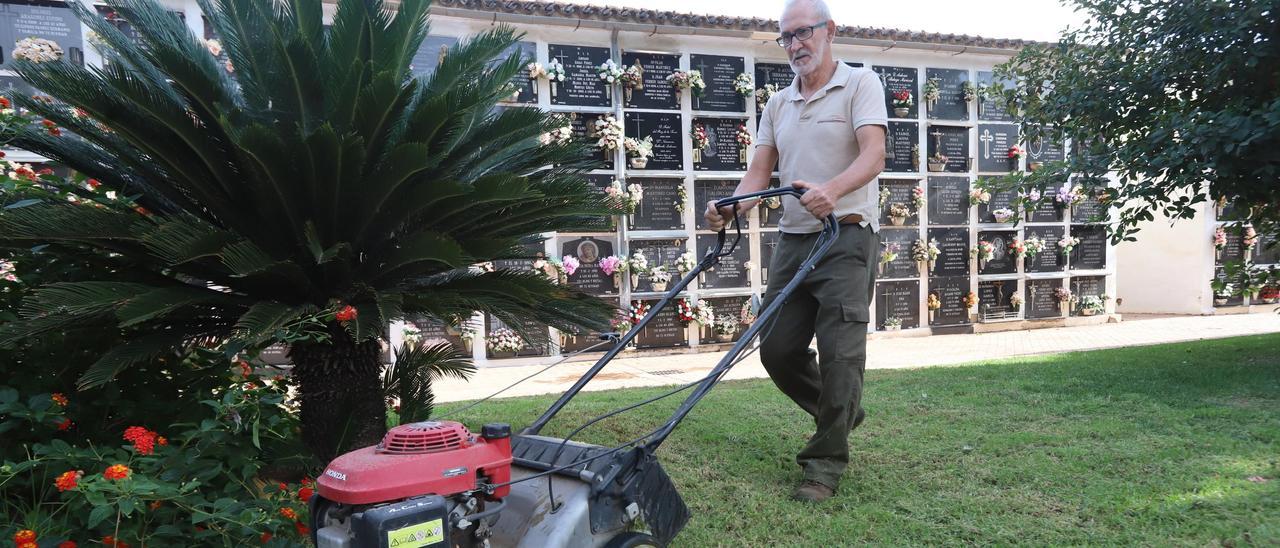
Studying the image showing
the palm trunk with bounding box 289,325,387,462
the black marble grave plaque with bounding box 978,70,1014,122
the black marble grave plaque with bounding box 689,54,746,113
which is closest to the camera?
the palm trunk with bounding box 289,325,387,462

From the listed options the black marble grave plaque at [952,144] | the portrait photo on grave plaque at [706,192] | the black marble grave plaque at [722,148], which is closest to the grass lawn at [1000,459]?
the portrait photo on grave plaque at [706,192]

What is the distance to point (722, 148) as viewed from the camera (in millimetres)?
9672

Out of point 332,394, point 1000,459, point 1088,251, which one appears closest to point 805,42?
point 1000,459

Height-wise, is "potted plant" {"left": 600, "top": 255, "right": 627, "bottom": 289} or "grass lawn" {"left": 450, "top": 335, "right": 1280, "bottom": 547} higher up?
"potted plant" {"left": 600, "top": 255, "right": 627, "bottom": 289}

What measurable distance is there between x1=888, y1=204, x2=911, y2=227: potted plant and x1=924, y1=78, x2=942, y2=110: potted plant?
59.8 inches

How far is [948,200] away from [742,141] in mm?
3245

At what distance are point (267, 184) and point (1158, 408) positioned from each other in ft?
14.4

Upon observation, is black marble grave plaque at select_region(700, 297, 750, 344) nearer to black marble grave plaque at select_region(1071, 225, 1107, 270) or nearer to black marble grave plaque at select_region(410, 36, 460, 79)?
black marble grave plaque at select_region(410, 36, 460, 79)

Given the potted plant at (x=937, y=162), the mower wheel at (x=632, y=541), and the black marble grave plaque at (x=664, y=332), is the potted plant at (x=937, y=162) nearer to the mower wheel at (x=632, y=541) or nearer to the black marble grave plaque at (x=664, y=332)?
the black marble grave plaque at (x=664, y=332)

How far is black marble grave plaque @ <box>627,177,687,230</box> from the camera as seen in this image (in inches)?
364

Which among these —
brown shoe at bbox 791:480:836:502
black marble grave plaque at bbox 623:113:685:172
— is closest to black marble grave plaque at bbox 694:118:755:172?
black marble grave plaque at bbox 623:113:685:172

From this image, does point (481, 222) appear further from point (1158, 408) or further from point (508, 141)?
point (1158, 408)

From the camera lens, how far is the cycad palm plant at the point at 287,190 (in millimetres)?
2305

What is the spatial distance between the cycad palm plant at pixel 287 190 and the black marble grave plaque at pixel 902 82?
8339 millimetres
